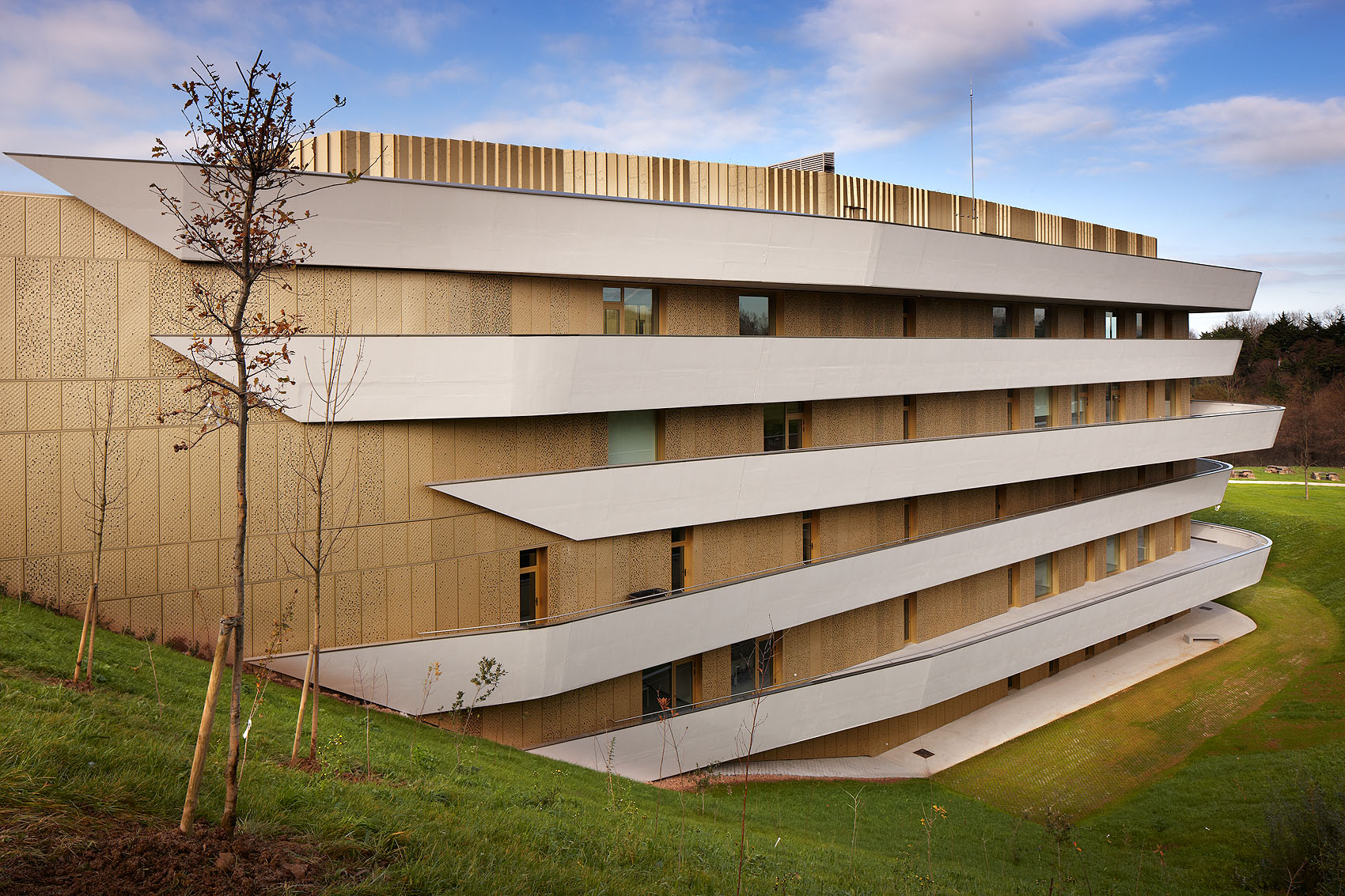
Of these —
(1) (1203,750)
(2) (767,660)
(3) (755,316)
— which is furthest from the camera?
(1) (1203,750)

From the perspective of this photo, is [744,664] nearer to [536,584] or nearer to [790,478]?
[790,478]

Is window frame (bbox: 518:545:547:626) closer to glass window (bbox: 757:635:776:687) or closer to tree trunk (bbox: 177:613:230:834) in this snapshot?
glass window (bbox: 757:635:776:687)

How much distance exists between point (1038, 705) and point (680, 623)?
14.4 metres

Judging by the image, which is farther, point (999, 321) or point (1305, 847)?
point (999, 321)

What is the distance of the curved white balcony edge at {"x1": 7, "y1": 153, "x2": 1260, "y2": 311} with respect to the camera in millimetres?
11930

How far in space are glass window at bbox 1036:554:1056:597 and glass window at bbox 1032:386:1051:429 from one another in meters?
4.57

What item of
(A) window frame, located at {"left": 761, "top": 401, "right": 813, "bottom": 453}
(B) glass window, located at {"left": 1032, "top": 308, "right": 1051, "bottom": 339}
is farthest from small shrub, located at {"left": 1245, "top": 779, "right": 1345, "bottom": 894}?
(B) glass window, located at {"left": 1032, "top": 308, "right": 1051, "bottom": 339}

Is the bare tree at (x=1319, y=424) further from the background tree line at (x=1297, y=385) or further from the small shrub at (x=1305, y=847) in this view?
the small shrub at (x=1305, y=847)

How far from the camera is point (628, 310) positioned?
1662 centimetres

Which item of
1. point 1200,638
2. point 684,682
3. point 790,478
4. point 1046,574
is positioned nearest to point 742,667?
point 684,682

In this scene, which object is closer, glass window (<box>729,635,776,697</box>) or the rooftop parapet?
the rooftop parapet

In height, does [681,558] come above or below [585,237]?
below

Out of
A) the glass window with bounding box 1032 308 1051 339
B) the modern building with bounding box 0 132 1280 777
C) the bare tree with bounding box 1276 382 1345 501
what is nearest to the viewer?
the modern building with bounding box 0 132 1280 777

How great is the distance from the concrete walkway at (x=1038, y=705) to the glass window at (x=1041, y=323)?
11438 mm
